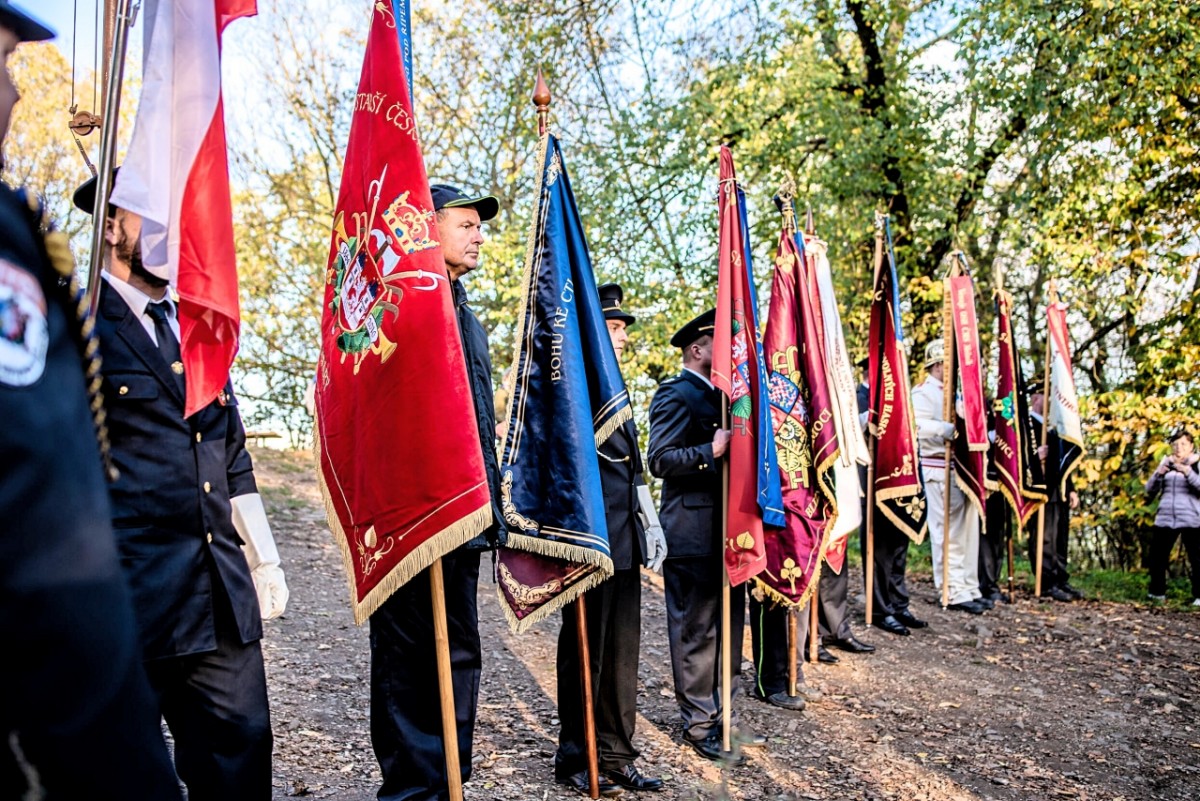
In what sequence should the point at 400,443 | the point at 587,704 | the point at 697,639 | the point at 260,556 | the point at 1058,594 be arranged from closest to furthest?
the point at 260,556, the point at 400,443, the point at 587,704, the point at 697,639, the point at 1058,594

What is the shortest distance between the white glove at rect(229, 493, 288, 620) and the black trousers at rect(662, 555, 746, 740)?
2646mm

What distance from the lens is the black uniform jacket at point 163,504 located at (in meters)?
2.74

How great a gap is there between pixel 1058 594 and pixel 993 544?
1136 millimetres

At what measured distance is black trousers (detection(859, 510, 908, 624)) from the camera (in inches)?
345

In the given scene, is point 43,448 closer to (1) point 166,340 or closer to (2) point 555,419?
(1) point 166,340

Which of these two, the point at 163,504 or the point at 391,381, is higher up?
the point at 391,381

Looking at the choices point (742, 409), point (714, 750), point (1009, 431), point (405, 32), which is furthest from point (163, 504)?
point (1009, 431)

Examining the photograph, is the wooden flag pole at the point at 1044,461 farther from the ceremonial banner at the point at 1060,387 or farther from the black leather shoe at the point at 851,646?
the black leather shoe at the point at 851,646

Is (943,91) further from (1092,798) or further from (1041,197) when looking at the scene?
(1092,798)

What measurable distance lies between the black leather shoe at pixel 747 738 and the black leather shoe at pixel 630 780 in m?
0.89

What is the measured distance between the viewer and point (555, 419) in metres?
4.29

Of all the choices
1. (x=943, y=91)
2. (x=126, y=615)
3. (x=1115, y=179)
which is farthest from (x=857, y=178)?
(x=126, y=615)

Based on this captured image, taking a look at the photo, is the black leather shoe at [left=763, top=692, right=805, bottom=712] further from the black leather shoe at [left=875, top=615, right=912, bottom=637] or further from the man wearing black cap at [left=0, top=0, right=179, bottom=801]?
the man wearing black cap at [left=0, top=0, right=179, bottom=801]

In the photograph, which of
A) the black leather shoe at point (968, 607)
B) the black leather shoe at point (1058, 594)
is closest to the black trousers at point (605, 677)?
the black leather shoe at point (968, 607)
